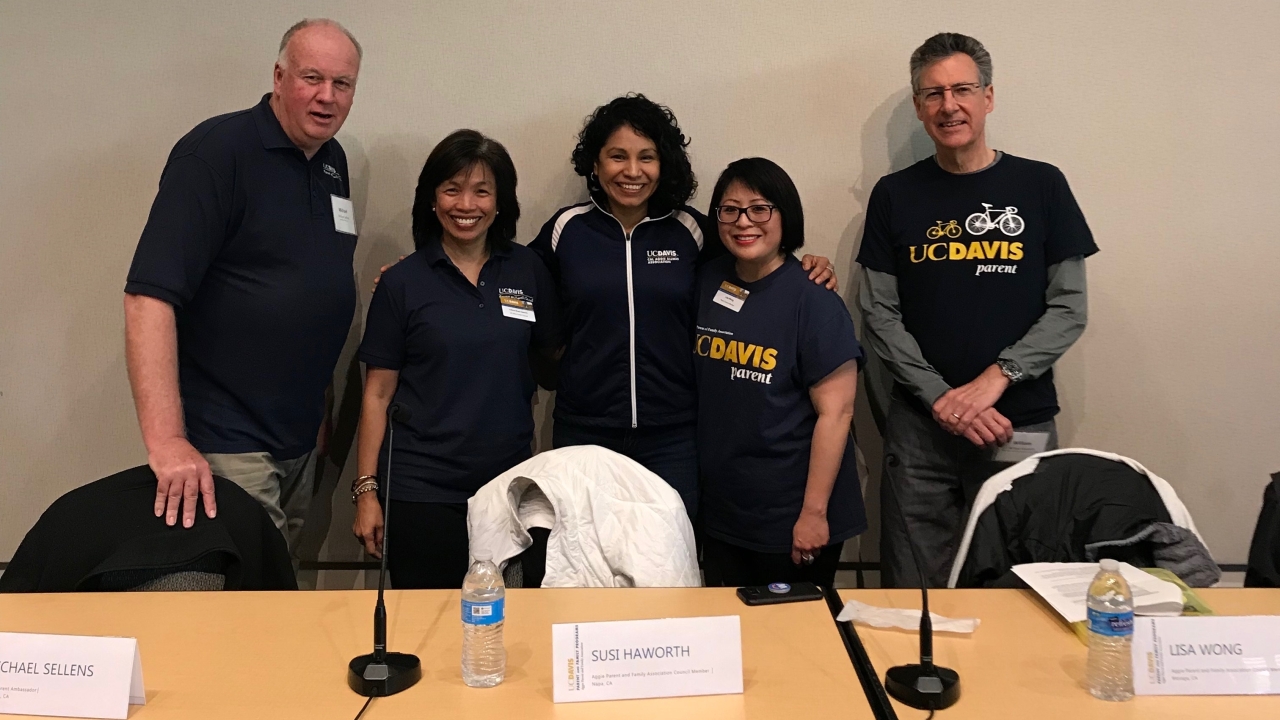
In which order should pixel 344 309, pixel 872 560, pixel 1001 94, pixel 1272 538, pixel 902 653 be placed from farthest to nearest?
pixel 872 560
pixel 1001 94
pixel 344 309
pixel 1272 538
pixel 902 653

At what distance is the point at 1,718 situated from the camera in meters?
1.28

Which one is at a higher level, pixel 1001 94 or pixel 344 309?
pixel 1001 94

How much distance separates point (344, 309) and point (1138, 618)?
6.39 ft

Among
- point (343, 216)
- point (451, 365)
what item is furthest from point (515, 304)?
point (343, 216)

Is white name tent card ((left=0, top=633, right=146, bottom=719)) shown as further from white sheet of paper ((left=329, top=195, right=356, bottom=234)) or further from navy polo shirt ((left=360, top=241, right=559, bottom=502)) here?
white sheet of paper ((left=329, top=195, right=356, bottom=234))

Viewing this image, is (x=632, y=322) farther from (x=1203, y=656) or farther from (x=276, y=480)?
(x=1203, y=656)

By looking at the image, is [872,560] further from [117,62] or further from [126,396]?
[117,62]

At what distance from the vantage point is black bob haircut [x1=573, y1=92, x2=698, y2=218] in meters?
2.45

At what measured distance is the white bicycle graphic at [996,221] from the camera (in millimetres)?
2400

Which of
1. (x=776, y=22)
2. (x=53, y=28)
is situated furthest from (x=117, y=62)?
(x=776, y=22)

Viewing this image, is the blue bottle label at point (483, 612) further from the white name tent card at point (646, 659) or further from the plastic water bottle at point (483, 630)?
the white name tent card at point (646, 659)

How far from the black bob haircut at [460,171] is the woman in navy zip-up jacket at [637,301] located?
0.70 ft

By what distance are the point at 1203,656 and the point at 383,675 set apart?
126 cm

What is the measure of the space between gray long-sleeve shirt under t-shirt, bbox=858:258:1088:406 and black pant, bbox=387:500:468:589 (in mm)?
1293
